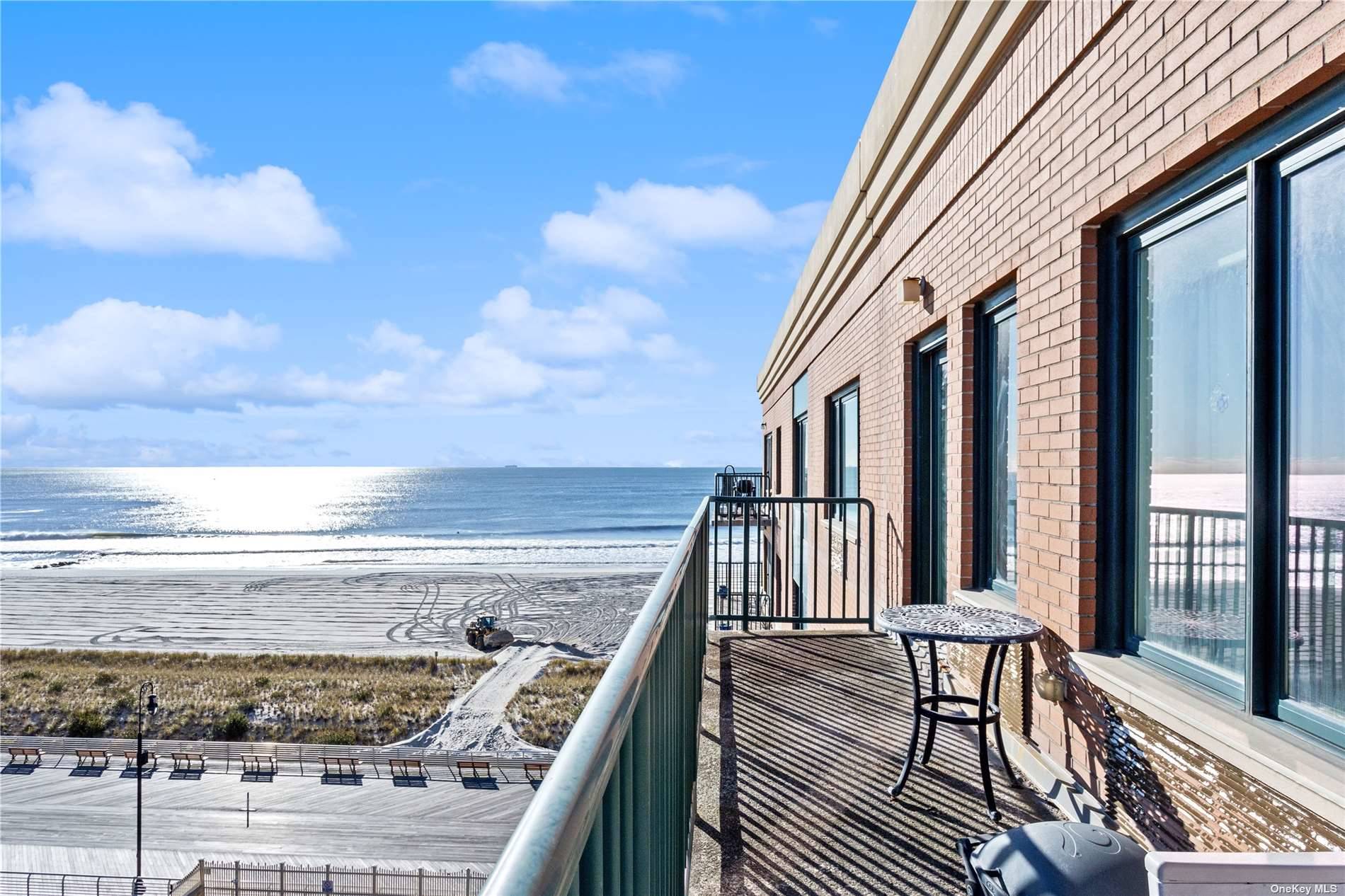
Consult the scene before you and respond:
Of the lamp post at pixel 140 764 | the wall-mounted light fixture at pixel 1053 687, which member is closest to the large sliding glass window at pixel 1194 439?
the wall-mounted light fixture at pixel 1053 687

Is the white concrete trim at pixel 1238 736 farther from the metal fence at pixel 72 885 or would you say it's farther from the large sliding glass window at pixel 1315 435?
the metal fence at pixel 72 885

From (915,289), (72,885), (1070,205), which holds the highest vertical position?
(915,289)

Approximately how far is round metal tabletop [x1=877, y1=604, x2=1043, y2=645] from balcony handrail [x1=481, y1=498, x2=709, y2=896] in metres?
1.56

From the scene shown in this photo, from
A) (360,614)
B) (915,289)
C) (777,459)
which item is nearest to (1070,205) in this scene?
(915,289)

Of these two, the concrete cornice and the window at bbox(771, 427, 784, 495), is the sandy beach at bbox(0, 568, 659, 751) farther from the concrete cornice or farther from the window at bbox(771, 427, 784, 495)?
the concrete cornice

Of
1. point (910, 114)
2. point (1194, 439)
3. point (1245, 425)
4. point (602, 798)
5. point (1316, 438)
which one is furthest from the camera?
point (910, 114)

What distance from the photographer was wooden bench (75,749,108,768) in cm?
1812

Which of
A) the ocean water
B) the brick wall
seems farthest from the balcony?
the ocean water

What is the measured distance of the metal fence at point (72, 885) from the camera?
1323cm

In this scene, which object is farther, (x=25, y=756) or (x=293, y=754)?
(x=25, y=756)

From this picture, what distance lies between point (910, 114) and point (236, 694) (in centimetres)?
2280

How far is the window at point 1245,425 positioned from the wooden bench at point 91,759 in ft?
70.4

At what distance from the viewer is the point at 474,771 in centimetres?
1717

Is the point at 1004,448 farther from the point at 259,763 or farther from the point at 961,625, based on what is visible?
the point at 259,763
